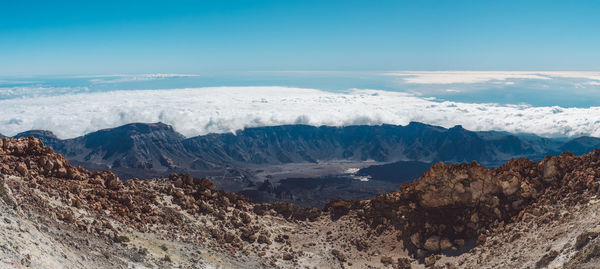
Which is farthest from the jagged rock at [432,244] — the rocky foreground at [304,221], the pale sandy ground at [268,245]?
the pale sandy ground at [268,245]


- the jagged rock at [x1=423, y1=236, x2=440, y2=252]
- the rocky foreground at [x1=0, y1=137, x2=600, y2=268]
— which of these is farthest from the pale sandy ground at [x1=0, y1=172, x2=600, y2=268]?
the jagged rock at [x1=423, y1=236, x2=440, y2=252]

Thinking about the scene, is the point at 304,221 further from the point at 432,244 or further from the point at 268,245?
the point at 432,244

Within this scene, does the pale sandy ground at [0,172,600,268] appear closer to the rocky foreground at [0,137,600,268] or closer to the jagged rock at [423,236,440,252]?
the rocky foreground at [0,137,600,268]

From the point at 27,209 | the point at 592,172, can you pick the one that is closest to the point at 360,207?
the point at 592,172

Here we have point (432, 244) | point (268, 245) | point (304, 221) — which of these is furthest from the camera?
point (304, 221)

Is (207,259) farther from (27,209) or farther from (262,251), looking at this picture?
(27,209)

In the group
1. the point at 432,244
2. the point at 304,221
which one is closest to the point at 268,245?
the point at 304,221

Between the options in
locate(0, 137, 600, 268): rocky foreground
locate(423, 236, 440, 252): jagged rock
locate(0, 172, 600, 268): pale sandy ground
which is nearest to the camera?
locate(0, 172, 600, 268): pale sandy ground

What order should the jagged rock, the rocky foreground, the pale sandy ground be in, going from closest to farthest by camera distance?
1. the pale sandy ground
2. the rocky foreground
3. the jagged rock
